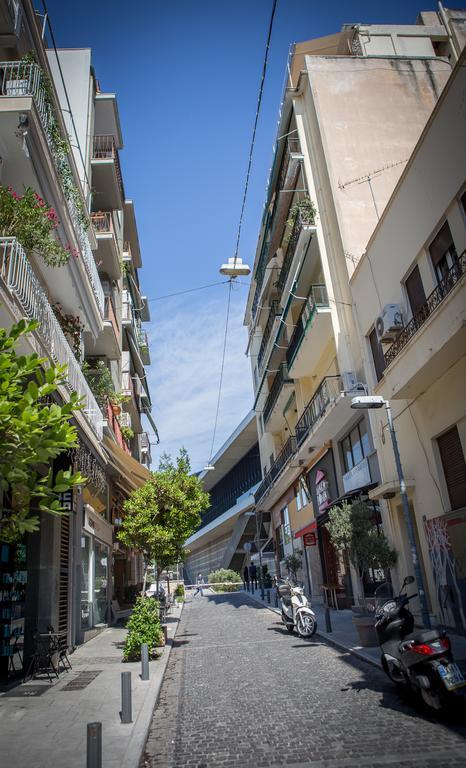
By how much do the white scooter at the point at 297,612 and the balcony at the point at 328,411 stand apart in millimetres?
5954

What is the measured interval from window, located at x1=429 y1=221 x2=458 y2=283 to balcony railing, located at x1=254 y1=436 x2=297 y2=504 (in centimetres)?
1457

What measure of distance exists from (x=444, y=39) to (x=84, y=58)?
586 inches

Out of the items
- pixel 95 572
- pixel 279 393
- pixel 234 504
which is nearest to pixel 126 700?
pixel 95 572

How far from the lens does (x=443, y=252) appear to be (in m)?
11.3

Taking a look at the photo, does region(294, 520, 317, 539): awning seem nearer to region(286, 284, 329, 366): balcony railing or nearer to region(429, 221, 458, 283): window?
region(286, 284, 329, 366): balcony railing

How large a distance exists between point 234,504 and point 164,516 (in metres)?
46.3

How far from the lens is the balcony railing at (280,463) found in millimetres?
26447

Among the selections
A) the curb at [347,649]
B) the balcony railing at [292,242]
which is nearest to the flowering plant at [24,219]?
the curb at [347,649]

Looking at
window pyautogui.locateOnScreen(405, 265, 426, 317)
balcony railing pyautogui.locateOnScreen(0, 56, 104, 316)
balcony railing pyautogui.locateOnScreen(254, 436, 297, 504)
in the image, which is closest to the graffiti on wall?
window pyautogui.locateOnScreen(405, 265, 426, 317)

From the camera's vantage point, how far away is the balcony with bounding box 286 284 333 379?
1836 centimetres

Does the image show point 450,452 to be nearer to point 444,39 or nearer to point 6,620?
point 6,620

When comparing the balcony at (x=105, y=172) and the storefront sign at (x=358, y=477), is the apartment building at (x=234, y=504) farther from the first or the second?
the balcony at (x=105, y=172)

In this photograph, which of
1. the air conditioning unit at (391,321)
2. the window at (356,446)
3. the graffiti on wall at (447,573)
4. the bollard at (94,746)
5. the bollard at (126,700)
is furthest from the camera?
the window at (356,446)

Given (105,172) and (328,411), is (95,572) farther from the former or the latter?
(105,172)
